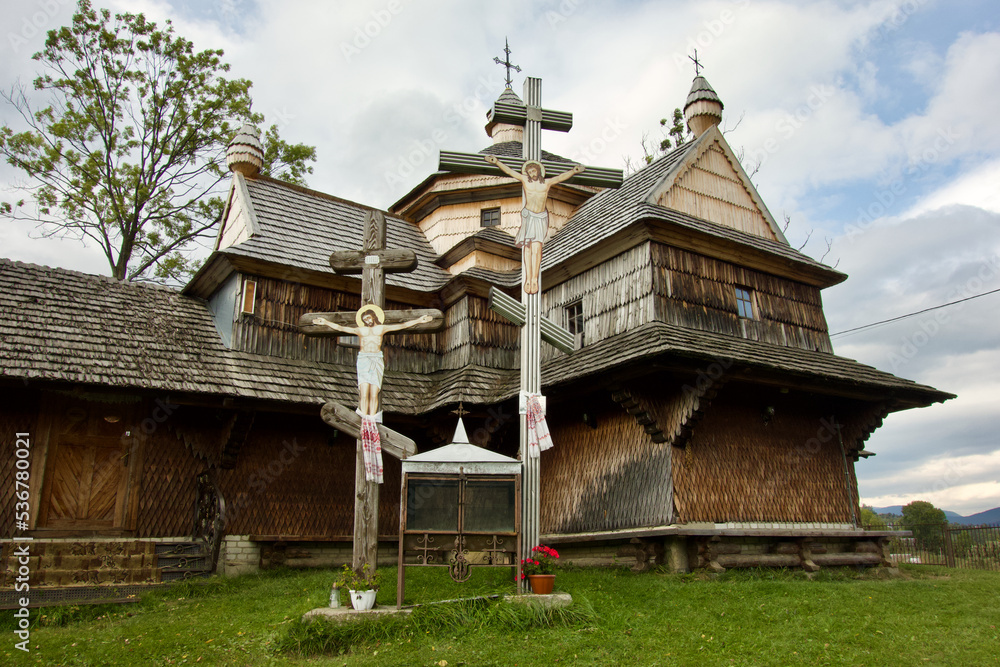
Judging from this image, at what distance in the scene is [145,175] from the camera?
20.9 m

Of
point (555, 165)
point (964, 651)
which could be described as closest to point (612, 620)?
point (964, 651)

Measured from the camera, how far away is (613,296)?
1349 cm

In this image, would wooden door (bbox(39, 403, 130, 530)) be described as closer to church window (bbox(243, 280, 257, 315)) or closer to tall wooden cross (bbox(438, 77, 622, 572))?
church window (bbox(243, 280, 257, 315))

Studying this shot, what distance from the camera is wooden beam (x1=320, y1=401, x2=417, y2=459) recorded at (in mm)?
8781

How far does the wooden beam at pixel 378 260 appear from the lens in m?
9.33

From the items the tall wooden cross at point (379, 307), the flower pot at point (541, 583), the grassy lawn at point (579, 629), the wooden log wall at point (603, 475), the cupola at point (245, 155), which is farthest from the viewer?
the cupola at point (245, 155)

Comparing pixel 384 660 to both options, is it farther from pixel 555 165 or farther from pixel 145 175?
pixel 145 175

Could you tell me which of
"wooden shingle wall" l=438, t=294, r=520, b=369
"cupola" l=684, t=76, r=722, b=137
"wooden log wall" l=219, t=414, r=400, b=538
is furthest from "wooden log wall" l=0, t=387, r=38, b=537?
"cupola" l=684, t=76, r=722, b=137

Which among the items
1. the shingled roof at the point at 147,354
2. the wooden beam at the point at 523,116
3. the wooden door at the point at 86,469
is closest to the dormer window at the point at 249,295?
the shingled roof at the point at 147,354

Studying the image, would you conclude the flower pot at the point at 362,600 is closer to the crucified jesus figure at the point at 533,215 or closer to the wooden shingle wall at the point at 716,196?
the crucified jesus figure at the point at 533,215

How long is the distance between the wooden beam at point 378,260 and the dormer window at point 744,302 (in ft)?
22.8

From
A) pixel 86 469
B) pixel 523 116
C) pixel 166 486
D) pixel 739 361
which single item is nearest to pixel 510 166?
pixel 523 116

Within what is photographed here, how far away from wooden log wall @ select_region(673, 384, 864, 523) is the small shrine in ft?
12.9

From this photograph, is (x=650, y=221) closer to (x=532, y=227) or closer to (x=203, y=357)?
(x=532, y=227)
